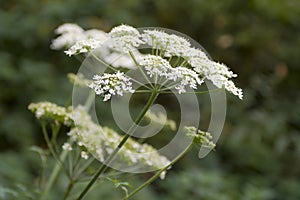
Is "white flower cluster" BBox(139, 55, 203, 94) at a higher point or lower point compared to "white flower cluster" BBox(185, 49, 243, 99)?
lower

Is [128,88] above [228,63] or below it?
below

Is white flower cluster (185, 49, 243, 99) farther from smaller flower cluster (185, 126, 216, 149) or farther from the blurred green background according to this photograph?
the blurred green background

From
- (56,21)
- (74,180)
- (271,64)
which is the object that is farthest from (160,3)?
(74,180)

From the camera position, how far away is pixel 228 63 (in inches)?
144

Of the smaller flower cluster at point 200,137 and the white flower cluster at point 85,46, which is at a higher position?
the white flower cluster at point 85,46

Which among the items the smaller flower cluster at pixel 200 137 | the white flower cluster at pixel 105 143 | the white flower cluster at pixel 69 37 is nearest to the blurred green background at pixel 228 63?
the white flower cluster at pixel 69 37

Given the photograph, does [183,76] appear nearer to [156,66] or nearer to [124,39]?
[156,66]

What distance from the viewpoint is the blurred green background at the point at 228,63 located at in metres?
2.84

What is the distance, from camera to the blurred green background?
2.84 meters

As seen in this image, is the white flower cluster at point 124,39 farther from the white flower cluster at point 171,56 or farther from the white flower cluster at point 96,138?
the white flower cluster at point 96,138

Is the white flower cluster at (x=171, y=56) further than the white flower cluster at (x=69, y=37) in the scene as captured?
No

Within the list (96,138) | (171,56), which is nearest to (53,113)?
(96,138)

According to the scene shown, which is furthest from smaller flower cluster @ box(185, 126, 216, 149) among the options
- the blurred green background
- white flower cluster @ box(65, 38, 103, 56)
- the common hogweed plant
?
the blurred green background

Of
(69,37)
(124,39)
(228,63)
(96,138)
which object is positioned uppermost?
(228,63)
